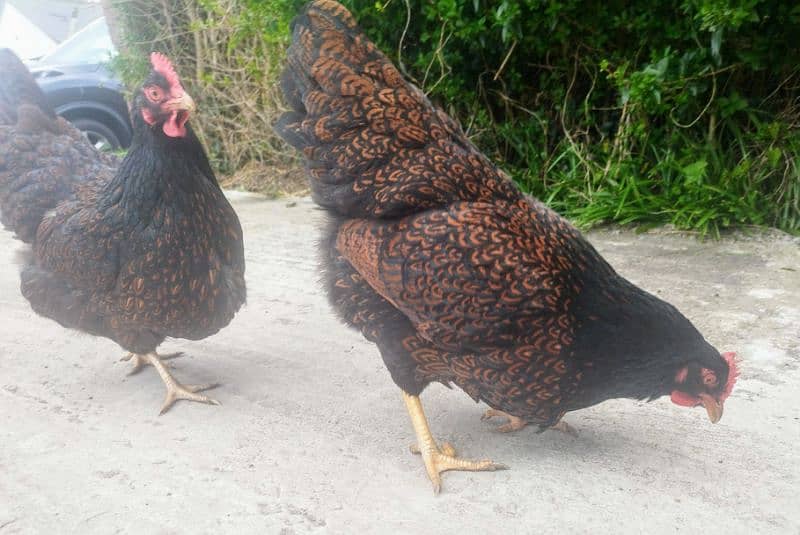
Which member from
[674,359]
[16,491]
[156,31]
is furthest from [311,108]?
[156,31]

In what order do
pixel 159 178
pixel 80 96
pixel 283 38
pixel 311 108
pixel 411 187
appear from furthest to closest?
pixel 80 96, pixel 283 38, pixel 159 178, pixel 311 108, pixel 411 187

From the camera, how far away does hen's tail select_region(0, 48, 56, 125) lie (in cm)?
362

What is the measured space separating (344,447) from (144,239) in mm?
1261

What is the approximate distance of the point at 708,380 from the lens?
226 cm

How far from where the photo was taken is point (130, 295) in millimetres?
2910

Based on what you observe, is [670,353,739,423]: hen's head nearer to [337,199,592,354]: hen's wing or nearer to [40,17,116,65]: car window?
[337,199,592,354]: hen's wing

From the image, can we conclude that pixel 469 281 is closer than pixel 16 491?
Yes

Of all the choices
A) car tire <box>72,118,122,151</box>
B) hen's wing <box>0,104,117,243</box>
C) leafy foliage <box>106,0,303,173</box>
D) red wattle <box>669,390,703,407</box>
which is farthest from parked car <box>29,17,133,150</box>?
red wattle <box>669,390,703,407</box>

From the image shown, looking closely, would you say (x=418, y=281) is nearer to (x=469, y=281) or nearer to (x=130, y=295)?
(x=469, y=281)

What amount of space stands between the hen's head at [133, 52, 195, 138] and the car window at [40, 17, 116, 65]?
277 inches

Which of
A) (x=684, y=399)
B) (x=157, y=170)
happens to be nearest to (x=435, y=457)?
(x=684, y=399)

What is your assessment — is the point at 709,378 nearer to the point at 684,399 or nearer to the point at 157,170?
the point at 684,399

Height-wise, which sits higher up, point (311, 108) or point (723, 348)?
point (311, 108)

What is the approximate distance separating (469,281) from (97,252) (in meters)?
1.78
